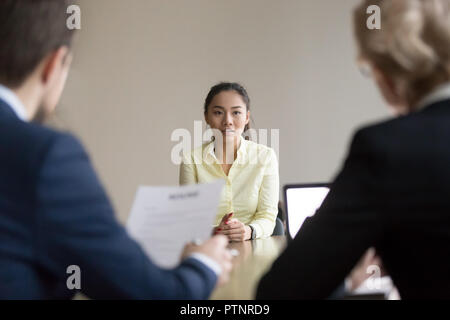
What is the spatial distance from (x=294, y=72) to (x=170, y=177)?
4.68ft

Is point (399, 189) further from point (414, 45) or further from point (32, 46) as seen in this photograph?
point (32, 46)

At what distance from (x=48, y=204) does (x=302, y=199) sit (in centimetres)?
129

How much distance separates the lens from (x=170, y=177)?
4.08 metres

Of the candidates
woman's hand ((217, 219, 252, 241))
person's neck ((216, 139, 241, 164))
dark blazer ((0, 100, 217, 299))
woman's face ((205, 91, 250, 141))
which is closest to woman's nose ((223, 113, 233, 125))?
woman's face ((205, 91, 250, 141))

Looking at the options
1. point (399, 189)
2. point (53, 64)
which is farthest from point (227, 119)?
point (399, 189)

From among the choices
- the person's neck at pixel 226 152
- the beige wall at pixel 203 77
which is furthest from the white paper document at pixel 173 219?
the beige wall at pixel 203 77

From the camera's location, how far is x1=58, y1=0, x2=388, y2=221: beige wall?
3.99 m

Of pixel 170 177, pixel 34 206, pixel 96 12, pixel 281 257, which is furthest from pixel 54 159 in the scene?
pixel 96 12

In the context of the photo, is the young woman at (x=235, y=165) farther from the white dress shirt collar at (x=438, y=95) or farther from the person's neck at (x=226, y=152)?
the white dress shirt collar at (x=438, y=95)

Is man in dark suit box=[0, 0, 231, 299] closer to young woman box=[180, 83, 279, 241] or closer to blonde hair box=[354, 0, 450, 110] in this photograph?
blonde hair box=[354, 0, 450, 110]

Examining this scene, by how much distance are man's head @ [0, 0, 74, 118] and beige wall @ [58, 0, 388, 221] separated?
318 centimetres

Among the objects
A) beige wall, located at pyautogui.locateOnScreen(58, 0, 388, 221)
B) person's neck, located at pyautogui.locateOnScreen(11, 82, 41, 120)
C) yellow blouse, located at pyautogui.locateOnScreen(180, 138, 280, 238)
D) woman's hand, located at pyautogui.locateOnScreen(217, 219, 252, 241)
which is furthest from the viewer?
beige wall, located at pyautogui.locateOnScreen(58, 0, 388, 221)

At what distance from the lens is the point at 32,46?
79 cm

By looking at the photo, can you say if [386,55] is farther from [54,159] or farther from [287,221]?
[287,221]
